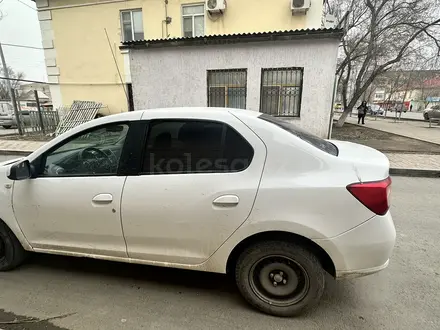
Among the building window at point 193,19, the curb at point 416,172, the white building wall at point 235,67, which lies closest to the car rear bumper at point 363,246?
the curb at point 416,172

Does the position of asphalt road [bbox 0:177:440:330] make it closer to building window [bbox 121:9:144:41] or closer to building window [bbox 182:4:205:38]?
building window [bbox 182:4:205:38]

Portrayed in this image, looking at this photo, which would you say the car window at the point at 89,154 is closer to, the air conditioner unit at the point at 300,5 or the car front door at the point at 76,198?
the car front door at the point at 76,198

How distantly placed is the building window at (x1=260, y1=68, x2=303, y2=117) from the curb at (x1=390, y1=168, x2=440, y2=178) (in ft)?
10.8

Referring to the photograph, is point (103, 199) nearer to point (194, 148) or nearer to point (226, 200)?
point (194, 148)

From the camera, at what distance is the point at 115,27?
40.1 feet

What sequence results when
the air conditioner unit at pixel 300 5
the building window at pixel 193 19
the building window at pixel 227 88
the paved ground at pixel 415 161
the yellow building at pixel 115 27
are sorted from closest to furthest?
1. the paved ground at pixel 415 161
2. the building window at pixel 227 88
3. the air conditioner unit at pixel 300 5
4. the yellow building at pixel 115 27
5. the building window at pixel 193 19

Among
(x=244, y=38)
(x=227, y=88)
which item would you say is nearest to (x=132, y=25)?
(x=227, y=88)

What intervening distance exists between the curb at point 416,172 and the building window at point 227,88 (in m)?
4.76

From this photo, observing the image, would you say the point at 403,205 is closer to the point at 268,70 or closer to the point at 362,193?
the point at 362,193

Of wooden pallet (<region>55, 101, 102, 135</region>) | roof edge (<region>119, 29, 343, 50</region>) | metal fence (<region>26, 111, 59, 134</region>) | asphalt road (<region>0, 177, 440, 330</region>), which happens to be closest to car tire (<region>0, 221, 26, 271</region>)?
asphalt road (<region>0, 177, 440, 330</region>)

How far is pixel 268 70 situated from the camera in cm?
830

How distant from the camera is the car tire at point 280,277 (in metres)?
1.94

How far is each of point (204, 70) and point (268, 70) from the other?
2.12 m

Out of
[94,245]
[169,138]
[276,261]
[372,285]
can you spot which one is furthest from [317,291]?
[94,245]
